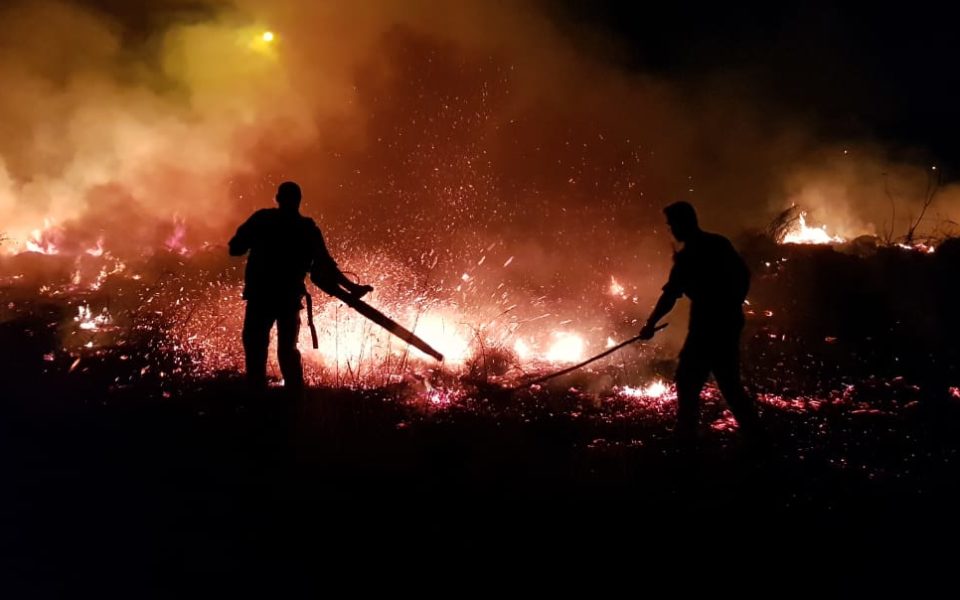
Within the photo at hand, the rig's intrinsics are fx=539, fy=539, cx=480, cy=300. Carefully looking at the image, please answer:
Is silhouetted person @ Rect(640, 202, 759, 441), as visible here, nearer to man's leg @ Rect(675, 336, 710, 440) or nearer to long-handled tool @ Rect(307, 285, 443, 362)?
man's leg @ Rect(675, 336, 710, 440)

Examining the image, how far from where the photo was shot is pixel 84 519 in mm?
2717

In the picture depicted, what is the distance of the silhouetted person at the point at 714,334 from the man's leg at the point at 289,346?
2.92 metres

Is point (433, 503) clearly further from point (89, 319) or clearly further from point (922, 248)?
point (922, 248)

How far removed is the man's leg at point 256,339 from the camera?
4.11 meters

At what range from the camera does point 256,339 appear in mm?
4145

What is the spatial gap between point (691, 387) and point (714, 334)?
0.43m

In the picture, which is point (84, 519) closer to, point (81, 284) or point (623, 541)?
point (623, 541)

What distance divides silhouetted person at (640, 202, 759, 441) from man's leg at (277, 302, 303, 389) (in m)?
2.92

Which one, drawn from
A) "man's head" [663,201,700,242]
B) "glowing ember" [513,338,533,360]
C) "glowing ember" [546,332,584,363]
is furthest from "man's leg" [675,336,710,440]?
"glowing ember" [513,338,533,360]

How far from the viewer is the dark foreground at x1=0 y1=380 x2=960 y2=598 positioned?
244 cm

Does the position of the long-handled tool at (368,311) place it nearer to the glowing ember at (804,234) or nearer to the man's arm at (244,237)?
the man's arm at (244,237)

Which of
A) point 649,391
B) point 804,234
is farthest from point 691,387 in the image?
point 804,234

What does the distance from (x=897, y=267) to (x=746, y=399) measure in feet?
26.6

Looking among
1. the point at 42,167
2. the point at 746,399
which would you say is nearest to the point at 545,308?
the point at 746,399
